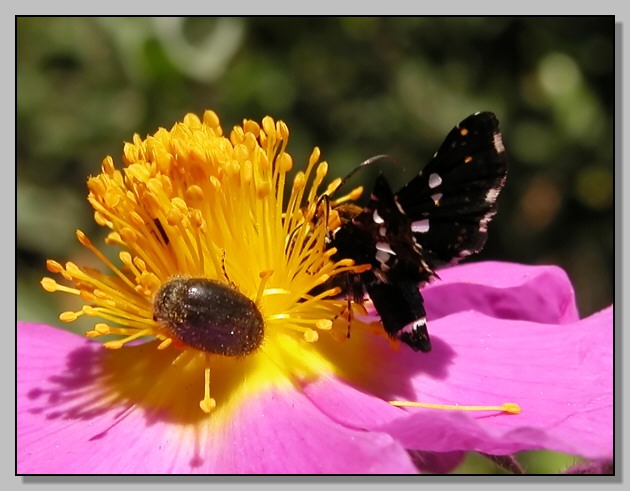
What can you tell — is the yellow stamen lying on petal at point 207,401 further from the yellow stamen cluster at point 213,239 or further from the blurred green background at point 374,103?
the blurred green background at point 374,103

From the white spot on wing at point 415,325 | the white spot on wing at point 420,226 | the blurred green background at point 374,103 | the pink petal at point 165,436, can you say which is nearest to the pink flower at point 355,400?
the pink petal at point 165,436

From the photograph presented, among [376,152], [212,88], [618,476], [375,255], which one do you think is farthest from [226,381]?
[376,152]

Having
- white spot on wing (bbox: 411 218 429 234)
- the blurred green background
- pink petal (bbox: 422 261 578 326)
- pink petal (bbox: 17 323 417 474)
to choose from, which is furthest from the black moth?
the blurred green background

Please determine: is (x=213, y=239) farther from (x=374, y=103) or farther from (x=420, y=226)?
(x=374, y=103)

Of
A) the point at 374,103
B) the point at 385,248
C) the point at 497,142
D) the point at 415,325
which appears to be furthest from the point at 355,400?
the point at 374,103

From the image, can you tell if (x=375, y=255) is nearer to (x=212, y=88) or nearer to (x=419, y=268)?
(x=419, y=268)

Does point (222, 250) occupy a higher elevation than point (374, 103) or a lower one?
lower
